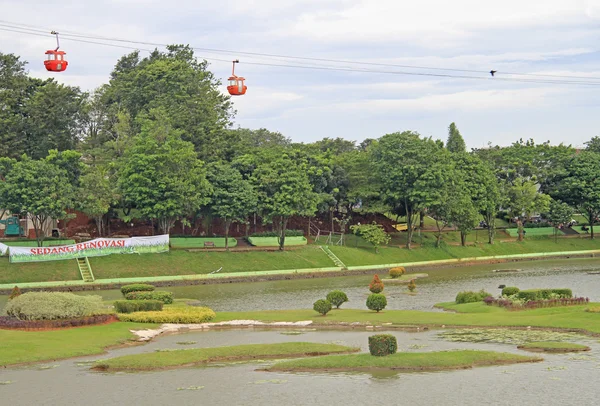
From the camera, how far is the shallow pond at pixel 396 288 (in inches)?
2576

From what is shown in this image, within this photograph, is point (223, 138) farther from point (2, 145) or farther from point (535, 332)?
point (535, 332)

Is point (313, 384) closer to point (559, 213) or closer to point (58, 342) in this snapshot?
point (58, 342)

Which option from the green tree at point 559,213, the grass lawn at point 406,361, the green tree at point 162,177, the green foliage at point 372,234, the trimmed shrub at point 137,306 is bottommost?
the grass lawn at point 406,361

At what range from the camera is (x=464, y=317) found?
51.0 meters

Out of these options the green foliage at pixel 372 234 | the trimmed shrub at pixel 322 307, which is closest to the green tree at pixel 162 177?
the green foliage at pixel 372 234

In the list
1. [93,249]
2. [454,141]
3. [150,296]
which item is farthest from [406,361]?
[454,141]

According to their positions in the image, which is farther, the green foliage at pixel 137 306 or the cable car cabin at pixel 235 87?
the cable car cabin at pixel 235 87

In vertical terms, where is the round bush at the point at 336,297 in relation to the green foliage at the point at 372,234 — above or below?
below

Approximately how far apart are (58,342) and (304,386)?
16.1 meters

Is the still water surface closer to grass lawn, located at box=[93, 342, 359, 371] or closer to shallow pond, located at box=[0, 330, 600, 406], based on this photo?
shallow pond, located at box=[0, 330, 600, 406]

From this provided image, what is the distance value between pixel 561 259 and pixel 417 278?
3550 centimetres

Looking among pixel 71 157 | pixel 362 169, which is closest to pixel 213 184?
pixel 71 157

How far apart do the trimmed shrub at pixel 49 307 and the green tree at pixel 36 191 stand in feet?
145

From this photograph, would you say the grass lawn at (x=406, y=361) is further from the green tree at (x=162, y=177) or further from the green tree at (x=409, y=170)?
the green tree at (x=409, y=170)
